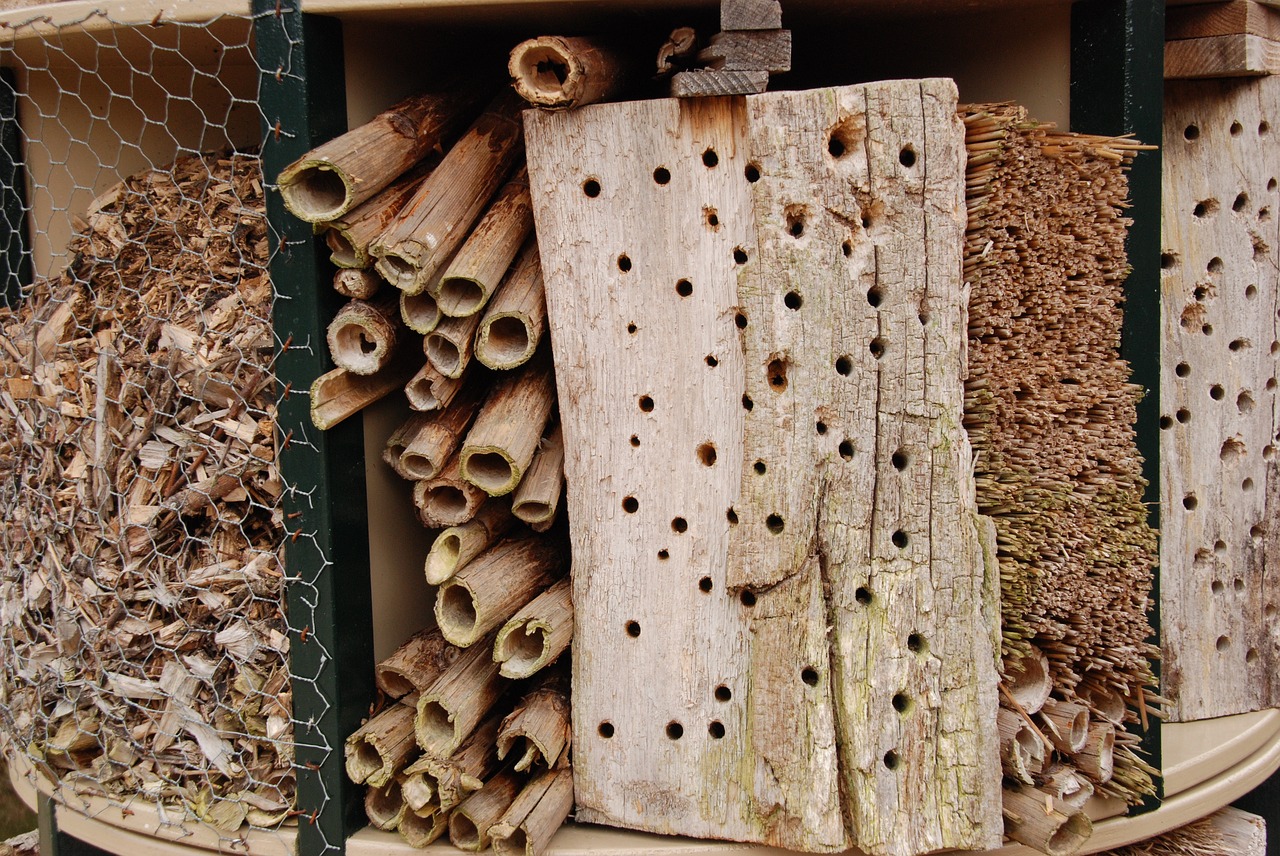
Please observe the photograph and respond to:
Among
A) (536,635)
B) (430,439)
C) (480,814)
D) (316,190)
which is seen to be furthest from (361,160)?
(480,814)

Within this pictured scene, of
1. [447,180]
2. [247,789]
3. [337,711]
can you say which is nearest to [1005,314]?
[447,180]

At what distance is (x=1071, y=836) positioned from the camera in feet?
5.31

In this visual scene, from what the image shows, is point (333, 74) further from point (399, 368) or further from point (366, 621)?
point (366, 621)

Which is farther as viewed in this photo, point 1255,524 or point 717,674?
point 1255,524

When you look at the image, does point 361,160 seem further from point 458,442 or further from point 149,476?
point 149,476

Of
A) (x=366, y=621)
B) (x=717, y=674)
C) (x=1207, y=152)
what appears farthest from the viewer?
(x=1207, y=152)

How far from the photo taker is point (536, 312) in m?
1.64

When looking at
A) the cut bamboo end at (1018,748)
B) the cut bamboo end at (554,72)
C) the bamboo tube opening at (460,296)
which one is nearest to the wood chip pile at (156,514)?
the bamboo tube opening at (460,296)

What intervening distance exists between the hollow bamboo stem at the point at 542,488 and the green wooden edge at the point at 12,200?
117 centimetres

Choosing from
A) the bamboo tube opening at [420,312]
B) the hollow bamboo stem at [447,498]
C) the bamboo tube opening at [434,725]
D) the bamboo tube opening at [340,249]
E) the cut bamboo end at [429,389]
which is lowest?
the bamboo tube opening at [434,725]

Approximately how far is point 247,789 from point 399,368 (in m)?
0.76

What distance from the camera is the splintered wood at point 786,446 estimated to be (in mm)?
1526

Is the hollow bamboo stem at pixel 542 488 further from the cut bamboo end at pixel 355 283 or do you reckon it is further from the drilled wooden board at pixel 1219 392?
the drilled wooden board at pixel 1219 392

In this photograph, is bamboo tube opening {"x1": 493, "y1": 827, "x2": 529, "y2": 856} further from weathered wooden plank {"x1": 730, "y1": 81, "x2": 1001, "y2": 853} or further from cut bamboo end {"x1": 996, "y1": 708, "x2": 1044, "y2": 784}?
cut bamboo end {"x1": 996, "y1": 708, "x2": 1044, "y2": 784}
